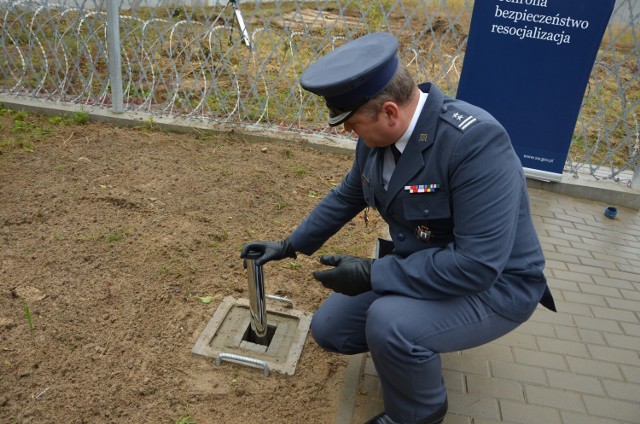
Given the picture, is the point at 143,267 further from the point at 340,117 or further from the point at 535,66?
the point at 535,66

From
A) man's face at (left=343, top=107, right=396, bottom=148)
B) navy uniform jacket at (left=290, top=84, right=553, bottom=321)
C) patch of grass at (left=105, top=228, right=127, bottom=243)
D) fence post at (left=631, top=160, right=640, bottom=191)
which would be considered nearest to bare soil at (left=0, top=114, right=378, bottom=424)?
patch of grass at (left=105, top=228, right=127, bottom=243)

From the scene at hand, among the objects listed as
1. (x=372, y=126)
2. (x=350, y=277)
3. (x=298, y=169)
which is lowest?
(x=298, y=169)

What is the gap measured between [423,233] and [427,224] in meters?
0.04

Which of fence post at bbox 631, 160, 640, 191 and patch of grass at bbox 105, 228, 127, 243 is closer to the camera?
patch of grass at bbox 105, 228, 127, 243

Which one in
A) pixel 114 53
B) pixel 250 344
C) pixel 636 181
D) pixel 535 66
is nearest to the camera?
pixel 250 344

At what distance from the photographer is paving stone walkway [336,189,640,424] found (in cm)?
237

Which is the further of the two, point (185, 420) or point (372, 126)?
point (185, 420)

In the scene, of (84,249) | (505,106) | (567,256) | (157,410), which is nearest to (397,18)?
(505,106)

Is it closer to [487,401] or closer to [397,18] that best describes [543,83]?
[487,401]

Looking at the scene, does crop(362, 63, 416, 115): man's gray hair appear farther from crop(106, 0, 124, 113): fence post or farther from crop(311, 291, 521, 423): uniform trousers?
crop(106, 0, 124, 113): fence post

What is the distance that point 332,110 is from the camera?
1940mm

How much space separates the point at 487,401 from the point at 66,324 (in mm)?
1954

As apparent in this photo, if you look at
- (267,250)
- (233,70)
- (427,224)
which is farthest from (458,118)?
(233,70)

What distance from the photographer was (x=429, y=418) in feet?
6.79
